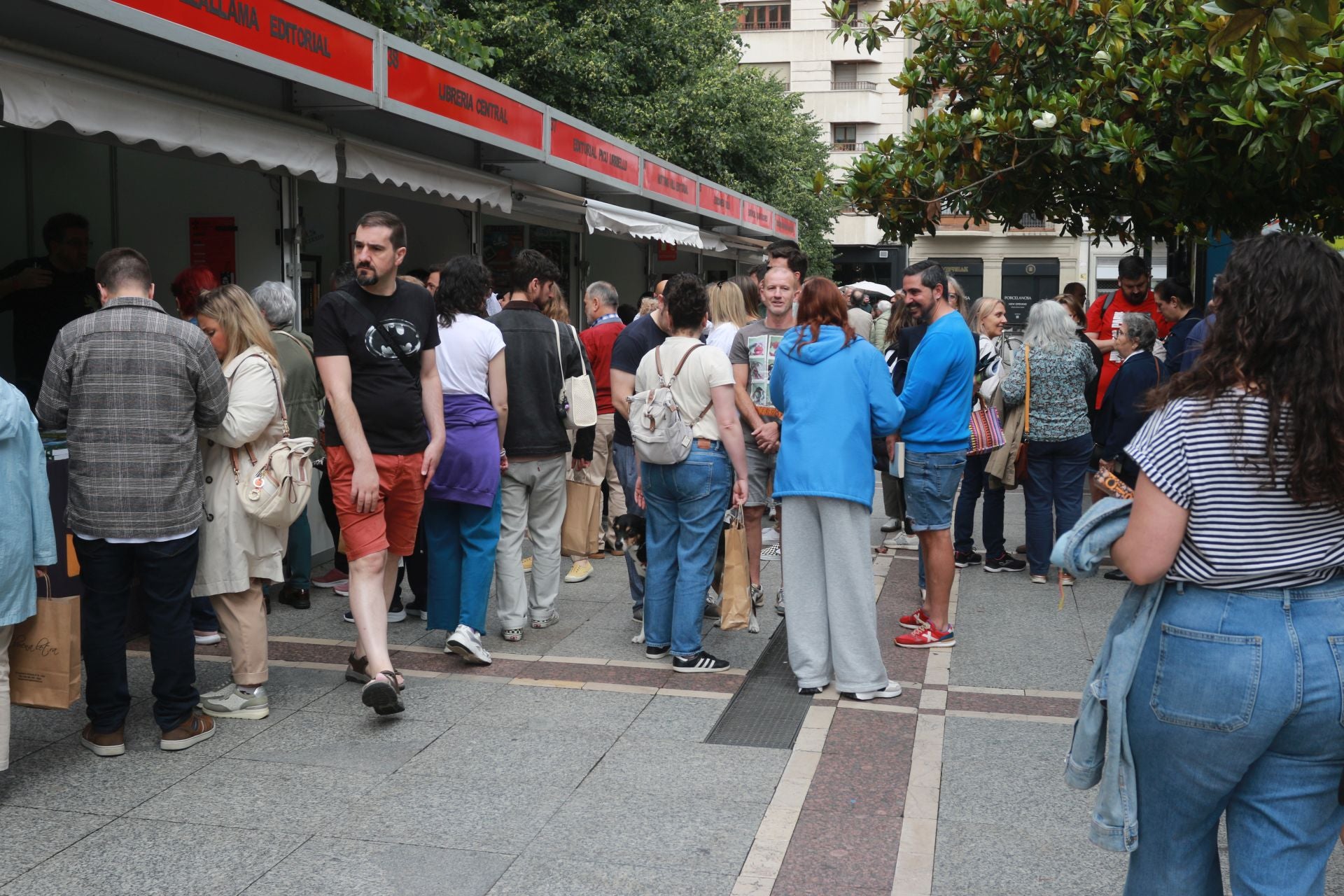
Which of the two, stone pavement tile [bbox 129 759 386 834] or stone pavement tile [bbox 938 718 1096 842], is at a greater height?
stone pavement tile [bbox 129 759 386 834]

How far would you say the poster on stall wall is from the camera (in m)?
8.84

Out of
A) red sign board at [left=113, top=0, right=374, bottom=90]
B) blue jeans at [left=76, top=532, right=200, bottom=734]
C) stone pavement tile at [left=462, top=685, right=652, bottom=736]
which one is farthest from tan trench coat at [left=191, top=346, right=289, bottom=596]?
red sign board at [left=113, top=0, right=374, bottom=90]

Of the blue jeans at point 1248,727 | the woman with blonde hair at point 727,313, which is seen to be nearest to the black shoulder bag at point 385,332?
Answer: the woman with blonde hair at point 727,313

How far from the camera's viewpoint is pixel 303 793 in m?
4.31

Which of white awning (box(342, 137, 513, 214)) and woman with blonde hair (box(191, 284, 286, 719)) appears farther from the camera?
white awning (box(342, 137, 513, 214))

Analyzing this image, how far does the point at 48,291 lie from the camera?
24.0ft

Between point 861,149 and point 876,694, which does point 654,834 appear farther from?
point 861,149

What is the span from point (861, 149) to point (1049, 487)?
41821mm

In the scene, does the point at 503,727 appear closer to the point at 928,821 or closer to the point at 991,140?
the point at 928,821

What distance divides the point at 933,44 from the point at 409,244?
5367mm

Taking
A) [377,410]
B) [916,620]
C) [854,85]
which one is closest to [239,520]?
[377,410]

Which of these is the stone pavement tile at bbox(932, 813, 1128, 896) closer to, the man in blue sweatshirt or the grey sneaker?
the man in blue sweatshirt

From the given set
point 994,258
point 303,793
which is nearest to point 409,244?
point 303,793

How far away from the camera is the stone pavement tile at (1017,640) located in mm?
5871
